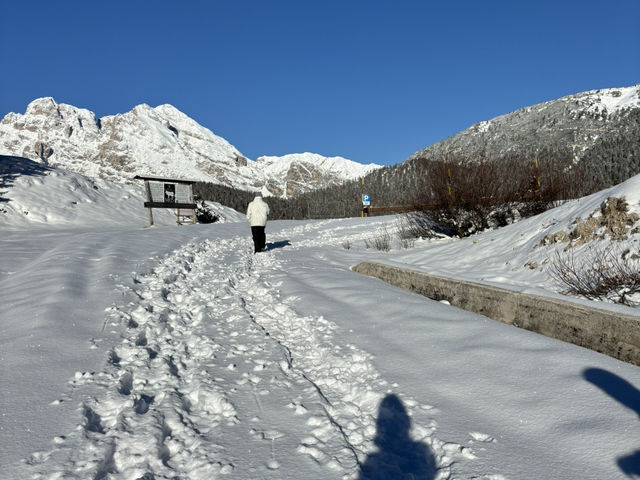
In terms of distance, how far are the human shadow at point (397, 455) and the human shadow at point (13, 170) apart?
24.5 meters

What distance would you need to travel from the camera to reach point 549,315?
3.54 meters

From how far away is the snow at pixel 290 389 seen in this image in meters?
1.98

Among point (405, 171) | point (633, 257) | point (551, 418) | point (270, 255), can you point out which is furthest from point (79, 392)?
point (405, 171)

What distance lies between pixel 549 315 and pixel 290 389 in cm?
253

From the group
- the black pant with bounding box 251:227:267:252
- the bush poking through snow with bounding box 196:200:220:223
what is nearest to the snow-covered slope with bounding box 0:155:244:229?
the bush poking through snow with bounding box 196:200:220:223

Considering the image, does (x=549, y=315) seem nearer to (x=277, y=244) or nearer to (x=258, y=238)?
(x=258, y=238)

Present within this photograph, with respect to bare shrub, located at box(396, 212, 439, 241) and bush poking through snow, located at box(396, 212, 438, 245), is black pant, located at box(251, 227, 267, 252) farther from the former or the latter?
bare shrub, located at box(396, 212, 439, 241)

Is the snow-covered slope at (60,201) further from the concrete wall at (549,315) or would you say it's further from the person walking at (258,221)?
the concrete wall at (549,315)

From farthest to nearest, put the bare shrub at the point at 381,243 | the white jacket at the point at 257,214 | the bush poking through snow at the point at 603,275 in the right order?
the bare shrub at the point at 381,243, the white jacket at the point at 257,214, the bush poking through snow at the point at 603,275

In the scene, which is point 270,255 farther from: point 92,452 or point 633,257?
point 92,452

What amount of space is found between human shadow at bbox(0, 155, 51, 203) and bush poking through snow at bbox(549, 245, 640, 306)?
2482cm

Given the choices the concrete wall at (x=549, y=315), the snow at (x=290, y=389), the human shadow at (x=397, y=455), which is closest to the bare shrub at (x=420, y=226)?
the snow at (x=290, y=389)

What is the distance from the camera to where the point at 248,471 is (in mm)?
1940

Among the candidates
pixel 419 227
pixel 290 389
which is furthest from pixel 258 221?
pixel 290 389
